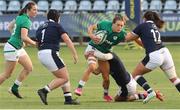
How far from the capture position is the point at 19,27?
48.4 feet

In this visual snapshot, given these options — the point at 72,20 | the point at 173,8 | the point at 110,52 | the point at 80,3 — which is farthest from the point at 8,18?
the point at 110,52

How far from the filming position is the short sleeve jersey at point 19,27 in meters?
14.7

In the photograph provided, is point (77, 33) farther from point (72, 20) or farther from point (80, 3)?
point (80, 3)

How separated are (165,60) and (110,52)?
1178 millimetres

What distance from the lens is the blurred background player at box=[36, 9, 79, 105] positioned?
13.5 meters

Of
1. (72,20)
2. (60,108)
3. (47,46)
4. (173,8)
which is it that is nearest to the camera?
(60,108)

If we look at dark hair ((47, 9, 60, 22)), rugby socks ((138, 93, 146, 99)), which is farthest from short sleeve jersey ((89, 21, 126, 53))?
rugby socks ((138, 93, 146, 99))

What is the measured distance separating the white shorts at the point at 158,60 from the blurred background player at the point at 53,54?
143 cm

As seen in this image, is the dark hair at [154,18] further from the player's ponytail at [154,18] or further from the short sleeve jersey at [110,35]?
the short sleeve jersey at [110,35]

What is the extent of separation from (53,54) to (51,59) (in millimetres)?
109

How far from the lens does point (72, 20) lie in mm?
33656

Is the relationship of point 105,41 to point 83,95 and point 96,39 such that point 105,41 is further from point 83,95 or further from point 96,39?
point 83,95

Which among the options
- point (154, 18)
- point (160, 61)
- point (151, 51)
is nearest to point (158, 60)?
point (160, 61)

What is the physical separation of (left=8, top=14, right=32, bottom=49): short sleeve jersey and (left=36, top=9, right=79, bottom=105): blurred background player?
1.03m
